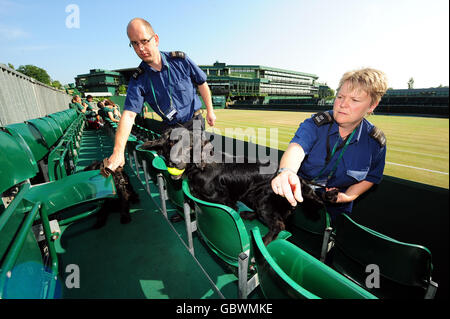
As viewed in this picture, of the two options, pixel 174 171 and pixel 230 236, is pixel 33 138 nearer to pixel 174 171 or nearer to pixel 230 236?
pixel 174 171

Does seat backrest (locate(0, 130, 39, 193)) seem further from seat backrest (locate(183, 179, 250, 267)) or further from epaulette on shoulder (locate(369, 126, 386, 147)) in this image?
epaulette on shoulder (locate(369, 126, 386, 147))

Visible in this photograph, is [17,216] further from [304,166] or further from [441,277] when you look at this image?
[441,277]

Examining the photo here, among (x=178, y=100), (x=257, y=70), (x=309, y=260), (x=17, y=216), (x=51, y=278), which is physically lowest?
(x=51, y=278)

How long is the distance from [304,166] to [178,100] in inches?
81.6

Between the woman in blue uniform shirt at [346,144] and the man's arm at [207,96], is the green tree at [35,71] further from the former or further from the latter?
the woman in blue uniform shirt at [346,144]

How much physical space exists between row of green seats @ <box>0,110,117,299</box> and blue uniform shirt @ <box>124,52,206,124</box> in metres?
1.38

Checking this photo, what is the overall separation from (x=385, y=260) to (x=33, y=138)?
4.85 metres

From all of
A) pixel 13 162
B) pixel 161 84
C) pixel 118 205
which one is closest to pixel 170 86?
pixel 161 84

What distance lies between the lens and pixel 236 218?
1337 millimetres

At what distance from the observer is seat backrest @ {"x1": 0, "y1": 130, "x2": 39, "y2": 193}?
193cm

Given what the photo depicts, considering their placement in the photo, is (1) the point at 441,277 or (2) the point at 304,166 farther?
(2) the point at 304,166

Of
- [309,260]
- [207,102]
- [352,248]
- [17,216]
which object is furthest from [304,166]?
[17,216]
